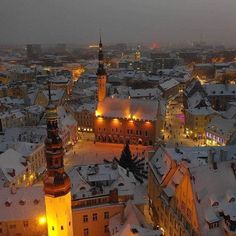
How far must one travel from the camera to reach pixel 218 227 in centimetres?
4081

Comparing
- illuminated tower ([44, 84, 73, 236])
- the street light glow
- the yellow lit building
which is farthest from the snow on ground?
illuminated tower ([44, 84, 73, 236])

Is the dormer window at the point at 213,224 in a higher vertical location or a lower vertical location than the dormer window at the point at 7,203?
higher

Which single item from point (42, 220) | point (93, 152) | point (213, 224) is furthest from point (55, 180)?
point (93, 152)

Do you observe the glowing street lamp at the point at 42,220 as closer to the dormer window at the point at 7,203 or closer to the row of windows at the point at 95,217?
the dormer window at the point at 7,203

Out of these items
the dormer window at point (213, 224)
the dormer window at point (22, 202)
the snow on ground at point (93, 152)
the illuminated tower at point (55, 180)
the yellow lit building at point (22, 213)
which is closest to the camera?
the dormer window at point (213, 224)

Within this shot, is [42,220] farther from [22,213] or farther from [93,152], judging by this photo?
[93,152]

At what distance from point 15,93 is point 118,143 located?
259 ft

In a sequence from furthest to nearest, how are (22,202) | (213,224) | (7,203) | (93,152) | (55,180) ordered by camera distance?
(93,152)
(22,202)
(7,203)
(55,180)
(213,224)

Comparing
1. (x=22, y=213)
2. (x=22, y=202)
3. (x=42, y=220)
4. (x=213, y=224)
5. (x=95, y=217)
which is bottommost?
(x=42, y=220)

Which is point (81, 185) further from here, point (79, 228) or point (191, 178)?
point (191, 178)

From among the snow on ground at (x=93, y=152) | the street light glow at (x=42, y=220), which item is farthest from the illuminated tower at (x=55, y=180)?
the snow on ground at (x=93, y=152)

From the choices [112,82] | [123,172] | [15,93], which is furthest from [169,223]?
[112,82]

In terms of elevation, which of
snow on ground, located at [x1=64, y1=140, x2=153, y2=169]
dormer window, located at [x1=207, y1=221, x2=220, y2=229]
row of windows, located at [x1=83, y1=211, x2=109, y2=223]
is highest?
dormer window, located at [x1=207, y1=221, x2=220, y2=229]

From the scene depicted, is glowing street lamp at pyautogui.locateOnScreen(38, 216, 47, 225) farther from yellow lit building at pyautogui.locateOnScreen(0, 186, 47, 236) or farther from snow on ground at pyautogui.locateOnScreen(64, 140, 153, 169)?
snow on ground at pyautogui.locateOnScreen(64, 140, 153, 169)
